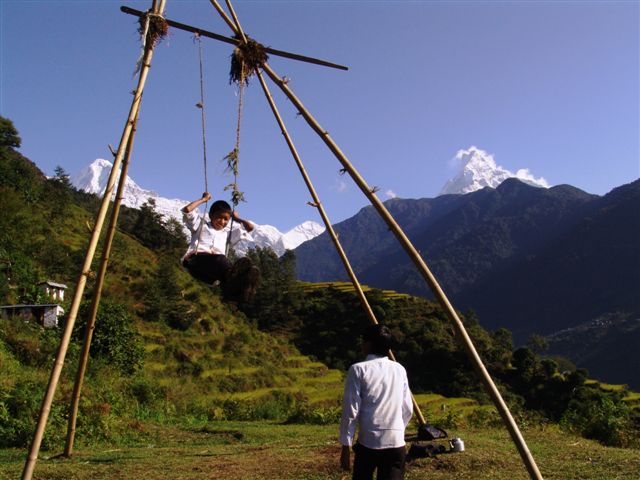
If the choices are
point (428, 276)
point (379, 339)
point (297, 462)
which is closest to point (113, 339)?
point (297, 462)

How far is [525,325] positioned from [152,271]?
85.9m

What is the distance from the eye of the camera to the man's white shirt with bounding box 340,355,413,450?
140 inches

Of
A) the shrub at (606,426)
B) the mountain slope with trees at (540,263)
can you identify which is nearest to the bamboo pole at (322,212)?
the shrub at (606,426)

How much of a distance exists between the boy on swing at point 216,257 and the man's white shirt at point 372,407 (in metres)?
2.59

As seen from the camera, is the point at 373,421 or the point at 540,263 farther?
the point at 540,263

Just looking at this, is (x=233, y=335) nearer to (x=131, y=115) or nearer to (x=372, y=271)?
(x=131, y=115)

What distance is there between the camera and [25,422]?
864 centimetres

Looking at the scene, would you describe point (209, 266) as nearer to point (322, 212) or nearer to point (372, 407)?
point (322, 212)

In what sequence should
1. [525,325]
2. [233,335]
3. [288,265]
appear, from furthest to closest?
1. [525,325]
2. [288,265]
3. [233,335]

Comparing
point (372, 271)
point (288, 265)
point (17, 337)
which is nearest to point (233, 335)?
point (17, 337)

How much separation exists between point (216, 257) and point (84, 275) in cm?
155

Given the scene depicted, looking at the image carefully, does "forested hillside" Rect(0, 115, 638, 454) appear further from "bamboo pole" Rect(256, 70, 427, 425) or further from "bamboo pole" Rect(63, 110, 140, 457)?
"bamboo pole" Rect(256, 70, 427, 425)

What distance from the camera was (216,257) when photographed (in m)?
6.14

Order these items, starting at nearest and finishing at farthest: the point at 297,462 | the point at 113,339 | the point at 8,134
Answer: the point at 297,462, the point at 113,339, the point at 8,134
